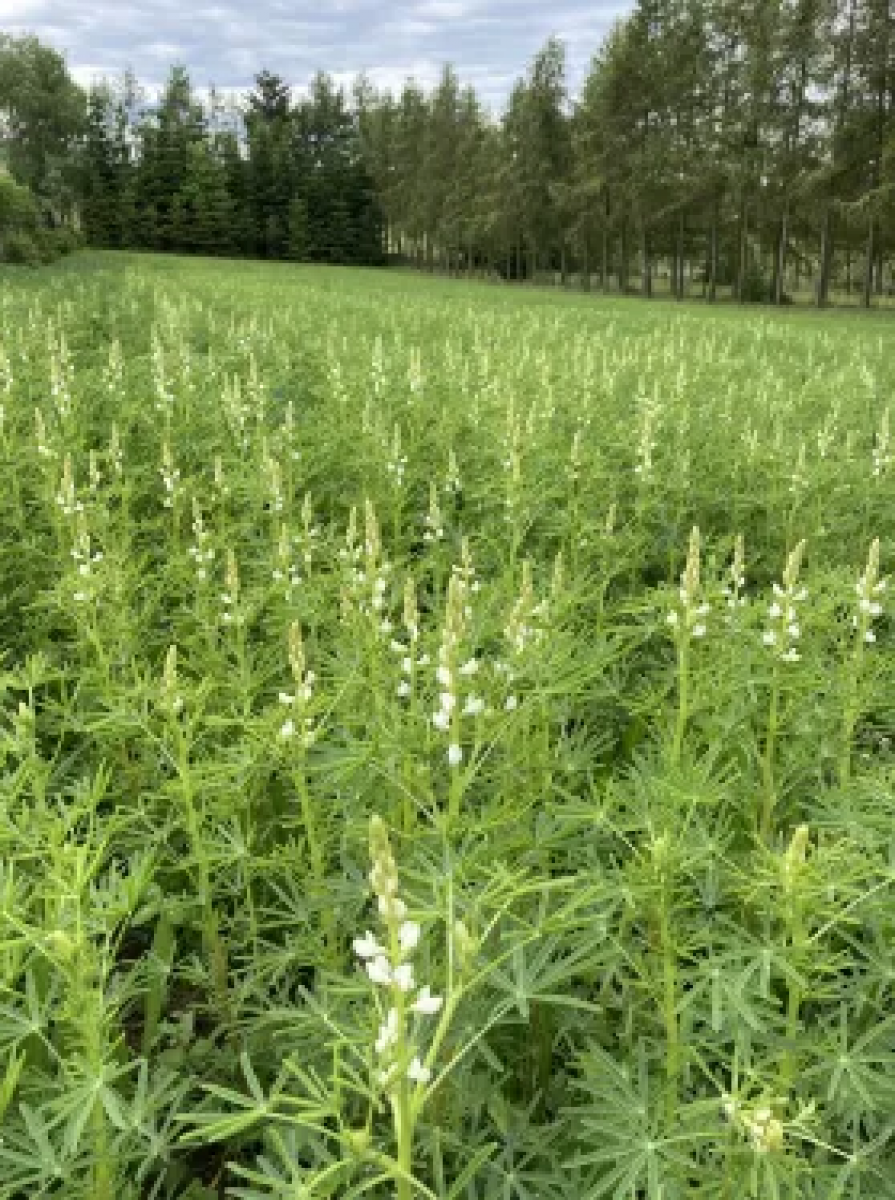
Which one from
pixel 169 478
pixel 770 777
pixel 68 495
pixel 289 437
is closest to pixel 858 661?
pixel 770 777

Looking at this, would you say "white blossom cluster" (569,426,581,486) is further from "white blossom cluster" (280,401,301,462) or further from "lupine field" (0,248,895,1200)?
"white blossom cluster" (280,401,301,462)

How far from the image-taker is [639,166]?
154 feet

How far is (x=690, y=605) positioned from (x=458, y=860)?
1.10m

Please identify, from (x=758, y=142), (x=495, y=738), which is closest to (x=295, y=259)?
(x=758, y=142)

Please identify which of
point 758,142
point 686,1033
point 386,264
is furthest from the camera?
point 386,264

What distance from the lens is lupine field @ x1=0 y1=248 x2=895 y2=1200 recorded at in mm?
2037

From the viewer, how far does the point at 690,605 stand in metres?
2.94

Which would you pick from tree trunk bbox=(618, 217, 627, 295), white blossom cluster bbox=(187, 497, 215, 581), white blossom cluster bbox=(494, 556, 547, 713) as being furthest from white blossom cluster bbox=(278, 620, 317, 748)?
tree trunk bbox=(618, 217, 627, 295)

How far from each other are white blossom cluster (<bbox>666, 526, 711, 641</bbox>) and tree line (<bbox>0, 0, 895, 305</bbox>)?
1419 inches

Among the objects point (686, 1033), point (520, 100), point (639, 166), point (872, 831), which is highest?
point (520, 100)

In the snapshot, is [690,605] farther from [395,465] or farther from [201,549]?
[395,465]

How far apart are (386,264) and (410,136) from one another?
11687mm

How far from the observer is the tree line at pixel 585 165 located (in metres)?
39.6

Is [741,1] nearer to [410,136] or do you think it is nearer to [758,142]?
[758,142]
